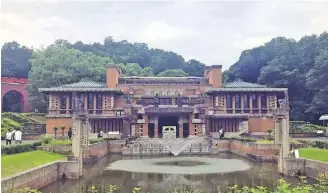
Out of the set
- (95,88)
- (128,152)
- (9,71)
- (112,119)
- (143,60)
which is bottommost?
(128,152)

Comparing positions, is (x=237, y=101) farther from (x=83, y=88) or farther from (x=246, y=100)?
(x=83, y=88)

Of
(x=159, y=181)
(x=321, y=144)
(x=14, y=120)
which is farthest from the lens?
(x=14, y=120)

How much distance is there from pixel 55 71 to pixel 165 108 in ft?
59.1

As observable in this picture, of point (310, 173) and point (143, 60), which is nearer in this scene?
point (310, 173)

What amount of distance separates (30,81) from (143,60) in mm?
44153

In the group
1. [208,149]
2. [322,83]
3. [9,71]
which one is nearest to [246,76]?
[322,83]

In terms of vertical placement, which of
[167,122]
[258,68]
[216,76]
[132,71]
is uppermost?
[258,68]

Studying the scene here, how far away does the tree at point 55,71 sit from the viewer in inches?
2010

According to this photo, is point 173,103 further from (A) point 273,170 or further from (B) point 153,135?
(A) point 273,170

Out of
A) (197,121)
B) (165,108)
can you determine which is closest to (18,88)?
(165,108)

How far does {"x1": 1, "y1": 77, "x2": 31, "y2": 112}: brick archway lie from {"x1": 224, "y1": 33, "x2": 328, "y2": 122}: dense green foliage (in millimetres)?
36955

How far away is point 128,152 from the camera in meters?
36.1

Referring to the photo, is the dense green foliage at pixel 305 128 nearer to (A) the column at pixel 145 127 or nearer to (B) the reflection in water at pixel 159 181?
(A) the column at pixel 145 127

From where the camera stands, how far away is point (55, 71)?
51.8 m
